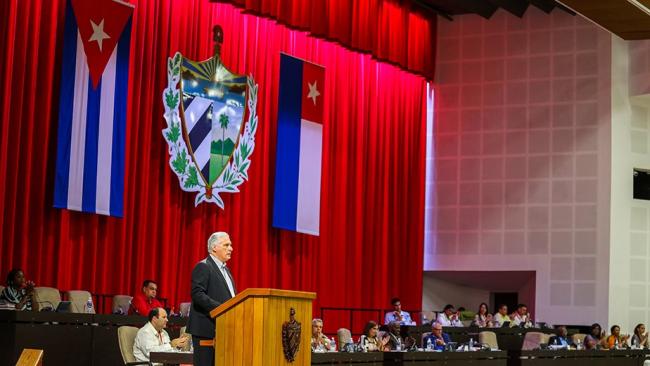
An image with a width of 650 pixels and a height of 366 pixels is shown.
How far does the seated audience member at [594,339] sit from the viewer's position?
1488 centimetres

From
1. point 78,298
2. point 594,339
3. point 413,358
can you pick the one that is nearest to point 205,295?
point 413,358

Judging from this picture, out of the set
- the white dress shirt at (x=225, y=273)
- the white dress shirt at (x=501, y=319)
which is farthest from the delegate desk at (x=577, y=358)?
the white dress shirt at (x=225, y=273)

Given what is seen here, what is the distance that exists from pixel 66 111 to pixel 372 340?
4711 mm

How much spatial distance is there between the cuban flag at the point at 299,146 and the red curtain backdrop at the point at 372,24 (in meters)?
0.69

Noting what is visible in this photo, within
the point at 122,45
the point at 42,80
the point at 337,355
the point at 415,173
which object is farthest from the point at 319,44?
the point at 337,355

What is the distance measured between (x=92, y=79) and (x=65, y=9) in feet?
3.03

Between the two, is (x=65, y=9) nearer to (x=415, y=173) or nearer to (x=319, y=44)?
(x=319, y=44)

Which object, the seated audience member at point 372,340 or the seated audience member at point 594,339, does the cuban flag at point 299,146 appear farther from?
the seated audience member at point 372,340

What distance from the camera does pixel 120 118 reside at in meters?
13.7

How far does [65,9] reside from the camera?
43.3 ft

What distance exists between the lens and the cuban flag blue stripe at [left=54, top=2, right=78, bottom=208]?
42.1ft

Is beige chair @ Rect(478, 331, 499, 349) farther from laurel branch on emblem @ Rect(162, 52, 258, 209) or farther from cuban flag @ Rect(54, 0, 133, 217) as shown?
cuban flag @ Rect(54, 0, 133, 217)

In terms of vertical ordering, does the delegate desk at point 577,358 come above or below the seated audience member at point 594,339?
below

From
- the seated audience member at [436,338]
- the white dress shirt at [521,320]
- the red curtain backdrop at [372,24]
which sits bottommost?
the seated audience member at [436,338]
